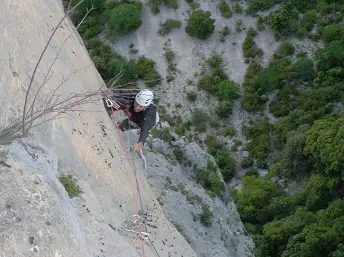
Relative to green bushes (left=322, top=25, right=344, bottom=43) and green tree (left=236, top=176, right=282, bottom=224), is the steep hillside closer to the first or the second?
green tree (left=236, top=176, right=282, bottom=224)

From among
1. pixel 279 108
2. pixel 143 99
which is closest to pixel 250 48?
pixel 279 108

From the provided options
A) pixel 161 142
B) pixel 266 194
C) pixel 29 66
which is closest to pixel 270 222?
pixel 266 194

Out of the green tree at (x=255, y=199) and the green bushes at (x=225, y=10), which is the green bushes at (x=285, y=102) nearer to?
the green tree at (x=255, y=199)

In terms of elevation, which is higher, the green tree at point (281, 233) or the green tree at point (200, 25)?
the green tree at point (200, 25)

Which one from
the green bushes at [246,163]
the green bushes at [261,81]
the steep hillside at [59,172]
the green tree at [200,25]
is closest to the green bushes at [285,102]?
the green bushes at [261,81]

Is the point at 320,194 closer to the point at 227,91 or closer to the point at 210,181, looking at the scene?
the point at 210,181

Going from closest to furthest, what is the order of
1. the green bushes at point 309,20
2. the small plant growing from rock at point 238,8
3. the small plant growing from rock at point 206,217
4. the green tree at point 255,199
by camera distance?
the small plant growing from rock at point 206,217
the green tree at point 255,199
the green bushes at point 309,20
the small plant growing from rock at point 238,8

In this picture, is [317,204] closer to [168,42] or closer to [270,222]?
[270,222]

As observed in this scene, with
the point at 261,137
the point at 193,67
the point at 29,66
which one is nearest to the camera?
the point at 29,66
